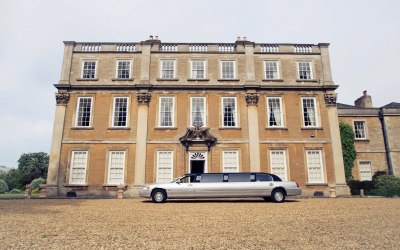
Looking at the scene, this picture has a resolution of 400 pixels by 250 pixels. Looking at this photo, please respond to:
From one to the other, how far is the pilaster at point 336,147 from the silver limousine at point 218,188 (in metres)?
7.33

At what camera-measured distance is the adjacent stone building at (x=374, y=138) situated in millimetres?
23656

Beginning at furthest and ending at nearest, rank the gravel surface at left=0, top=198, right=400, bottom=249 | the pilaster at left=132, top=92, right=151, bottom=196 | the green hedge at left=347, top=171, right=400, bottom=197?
the pilaster at left=132, top=92, right=151, bottom=196 < the green hedge at left=347, top=171, right=400, bottom=197 < the gravel surface at left=0, top=198, right=400, bottom=249

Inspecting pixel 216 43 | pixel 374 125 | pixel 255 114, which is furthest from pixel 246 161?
pixel 374 125

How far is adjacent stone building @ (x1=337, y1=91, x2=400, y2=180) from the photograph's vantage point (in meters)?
23.7

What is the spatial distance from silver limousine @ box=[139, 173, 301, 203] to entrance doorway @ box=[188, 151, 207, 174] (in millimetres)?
5325

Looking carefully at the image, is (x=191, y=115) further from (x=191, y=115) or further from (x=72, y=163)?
(x=72, y=163)

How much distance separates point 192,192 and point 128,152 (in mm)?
7754

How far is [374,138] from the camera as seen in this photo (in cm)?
2441

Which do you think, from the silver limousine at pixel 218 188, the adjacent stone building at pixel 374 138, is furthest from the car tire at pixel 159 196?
the adjacent stone building at pixel 374 138

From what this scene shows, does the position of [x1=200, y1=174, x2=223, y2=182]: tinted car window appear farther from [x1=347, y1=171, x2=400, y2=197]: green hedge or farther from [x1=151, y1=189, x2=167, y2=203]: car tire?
[x1=347, y1=171, x2=400, y2=197]: green hedge

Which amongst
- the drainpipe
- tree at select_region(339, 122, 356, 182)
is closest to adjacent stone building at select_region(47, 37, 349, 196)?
tree at select_region(339, 122, 356, 182)

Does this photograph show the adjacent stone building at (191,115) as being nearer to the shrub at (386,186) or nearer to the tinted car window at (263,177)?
the shrub at (386,186)

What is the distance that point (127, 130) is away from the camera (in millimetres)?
19562

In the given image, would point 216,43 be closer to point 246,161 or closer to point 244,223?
point 246,161
